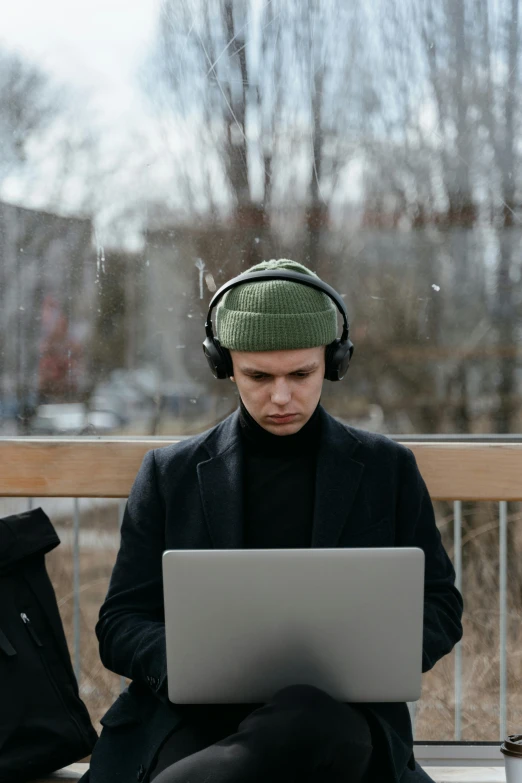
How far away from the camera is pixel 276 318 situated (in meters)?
1.24

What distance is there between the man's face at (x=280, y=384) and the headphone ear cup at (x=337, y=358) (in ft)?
0.05

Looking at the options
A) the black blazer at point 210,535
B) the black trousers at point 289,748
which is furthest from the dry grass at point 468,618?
the black trousers at point 289,748

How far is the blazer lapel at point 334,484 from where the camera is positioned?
129 cm

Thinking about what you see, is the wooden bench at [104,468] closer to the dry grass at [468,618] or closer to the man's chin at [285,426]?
the man's chin at [285,426]

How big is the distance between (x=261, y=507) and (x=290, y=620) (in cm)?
39

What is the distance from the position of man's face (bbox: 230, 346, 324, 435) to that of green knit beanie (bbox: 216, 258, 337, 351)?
0.07 feet

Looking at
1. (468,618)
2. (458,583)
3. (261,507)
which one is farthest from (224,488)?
(468,618)

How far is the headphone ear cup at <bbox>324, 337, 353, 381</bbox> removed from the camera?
52.0 inches

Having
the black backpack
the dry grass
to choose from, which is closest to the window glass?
the dry grass

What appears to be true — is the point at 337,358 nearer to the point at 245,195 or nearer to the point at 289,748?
the point at 289,748

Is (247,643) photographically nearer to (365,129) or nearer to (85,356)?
(85,356)

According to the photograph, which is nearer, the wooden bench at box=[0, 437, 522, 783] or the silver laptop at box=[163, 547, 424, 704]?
the silver laptop at box=[163, 547, 424, 704]

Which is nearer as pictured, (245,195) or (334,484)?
(334,484)

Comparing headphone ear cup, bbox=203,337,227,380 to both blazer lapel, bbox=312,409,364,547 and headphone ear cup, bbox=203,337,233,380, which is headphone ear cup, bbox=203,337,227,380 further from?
blazer lapel, bbox=312,409,364,547
